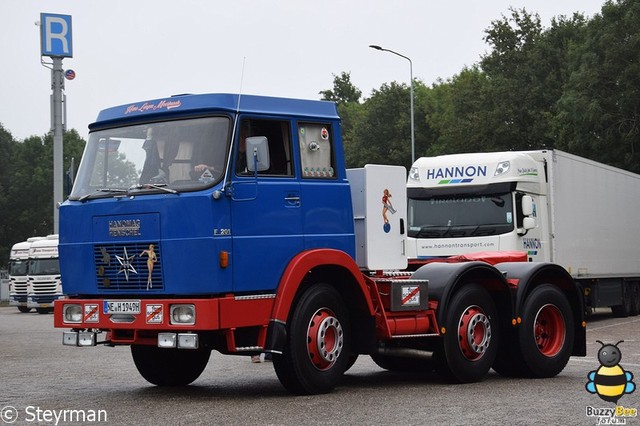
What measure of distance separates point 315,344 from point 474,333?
7.57ft

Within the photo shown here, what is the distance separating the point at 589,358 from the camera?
16.9 metres

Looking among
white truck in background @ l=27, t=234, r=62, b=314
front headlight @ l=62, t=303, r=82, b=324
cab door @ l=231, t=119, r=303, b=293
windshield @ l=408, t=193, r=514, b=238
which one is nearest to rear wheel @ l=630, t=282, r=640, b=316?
windshield @ l=408, t=193, r=514, b=238

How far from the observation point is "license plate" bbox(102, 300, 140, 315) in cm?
1147

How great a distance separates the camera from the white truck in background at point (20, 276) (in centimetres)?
4678

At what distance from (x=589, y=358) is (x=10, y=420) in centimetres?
947

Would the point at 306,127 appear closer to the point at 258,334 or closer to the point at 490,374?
the point at 258,334

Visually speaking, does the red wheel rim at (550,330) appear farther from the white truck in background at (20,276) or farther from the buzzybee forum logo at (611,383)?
the white truck in background at (20,276)

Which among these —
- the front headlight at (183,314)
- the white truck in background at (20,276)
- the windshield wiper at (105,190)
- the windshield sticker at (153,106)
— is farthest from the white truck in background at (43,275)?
the front headlight at (183,314)

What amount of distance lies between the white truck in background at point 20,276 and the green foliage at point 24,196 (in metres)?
43.3

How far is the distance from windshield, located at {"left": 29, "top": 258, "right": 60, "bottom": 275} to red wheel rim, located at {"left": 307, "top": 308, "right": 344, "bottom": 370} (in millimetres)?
34789

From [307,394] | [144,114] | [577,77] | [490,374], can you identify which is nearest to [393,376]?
[490,374]

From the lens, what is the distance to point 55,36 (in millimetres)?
56375

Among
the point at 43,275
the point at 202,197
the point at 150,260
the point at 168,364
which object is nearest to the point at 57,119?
the point at 43,275

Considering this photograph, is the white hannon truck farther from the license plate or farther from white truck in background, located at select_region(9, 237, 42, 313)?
white truck in background, located at select_region(9, 237, 42, 313)
